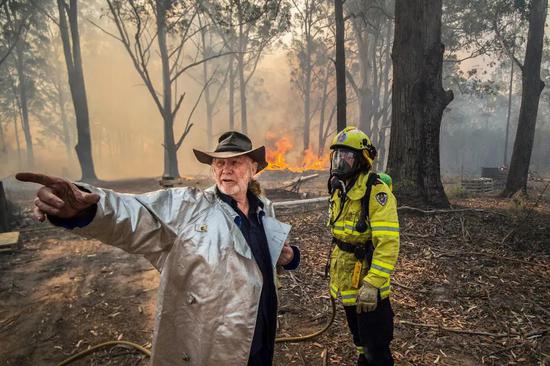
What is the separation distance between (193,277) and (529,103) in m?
15.1

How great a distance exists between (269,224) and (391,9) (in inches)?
1051

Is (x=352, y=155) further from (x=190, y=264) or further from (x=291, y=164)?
(x=291, y=164)

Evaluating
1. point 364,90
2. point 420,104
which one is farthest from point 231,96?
point 420,104

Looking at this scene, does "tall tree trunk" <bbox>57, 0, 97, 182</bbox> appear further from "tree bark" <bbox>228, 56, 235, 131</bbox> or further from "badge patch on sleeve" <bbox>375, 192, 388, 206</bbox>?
"badge patch on sleeve" <bbox>375, 192, 388, 206</bbox>

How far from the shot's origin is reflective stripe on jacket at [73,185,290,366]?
1908mm

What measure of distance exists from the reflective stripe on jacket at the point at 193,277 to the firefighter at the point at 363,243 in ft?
3.64

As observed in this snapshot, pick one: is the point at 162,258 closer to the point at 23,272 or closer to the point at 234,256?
the point at 234,256

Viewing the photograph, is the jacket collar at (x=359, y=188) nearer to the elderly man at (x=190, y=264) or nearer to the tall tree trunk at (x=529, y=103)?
the elderly man at (x=190, y=264)

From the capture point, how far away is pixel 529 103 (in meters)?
12.6

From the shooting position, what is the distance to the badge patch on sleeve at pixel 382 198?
2.73 metres

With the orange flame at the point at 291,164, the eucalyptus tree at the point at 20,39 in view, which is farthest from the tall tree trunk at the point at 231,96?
the eucalyptus tree at the point at 20,39

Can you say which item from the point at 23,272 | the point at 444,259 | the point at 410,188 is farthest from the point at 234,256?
the point at 410,188

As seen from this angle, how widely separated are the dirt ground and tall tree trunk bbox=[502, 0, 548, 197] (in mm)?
5779

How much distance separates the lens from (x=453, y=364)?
3486mm
